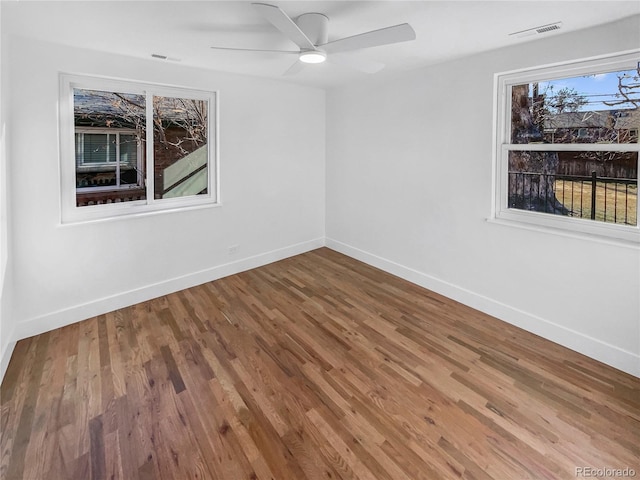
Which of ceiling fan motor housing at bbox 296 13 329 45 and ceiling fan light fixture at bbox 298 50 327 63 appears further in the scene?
ceiling fan light fixture at bbox 298 50 327 63

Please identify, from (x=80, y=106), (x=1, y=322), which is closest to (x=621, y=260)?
(x=1, y=322)

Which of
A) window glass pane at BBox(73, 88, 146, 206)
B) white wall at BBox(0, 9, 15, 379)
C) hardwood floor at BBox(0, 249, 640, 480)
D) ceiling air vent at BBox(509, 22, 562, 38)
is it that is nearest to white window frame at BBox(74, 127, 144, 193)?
window glass pane at BBox(73, 88, 146, 206)

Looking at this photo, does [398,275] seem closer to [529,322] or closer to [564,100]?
[529,322]

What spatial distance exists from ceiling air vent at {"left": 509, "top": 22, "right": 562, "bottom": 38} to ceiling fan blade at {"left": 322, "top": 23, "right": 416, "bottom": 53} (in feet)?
3.48

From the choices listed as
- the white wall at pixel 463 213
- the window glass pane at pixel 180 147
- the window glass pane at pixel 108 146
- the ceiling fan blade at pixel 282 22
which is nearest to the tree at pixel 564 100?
the white wall at pixel 463 213

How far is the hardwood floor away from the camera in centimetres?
168

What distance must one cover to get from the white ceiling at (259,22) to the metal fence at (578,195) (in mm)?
1085

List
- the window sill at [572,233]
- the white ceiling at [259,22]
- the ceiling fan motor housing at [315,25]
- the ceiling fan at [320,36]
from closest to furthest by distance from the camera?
the ceiling fan at [320,36] → the white ceiling at [259,22] → the ceiling fan motor housing at [315,25] → the window sill at [572,233]

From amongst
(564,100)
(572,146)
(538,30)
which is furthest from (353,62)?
(572,146)

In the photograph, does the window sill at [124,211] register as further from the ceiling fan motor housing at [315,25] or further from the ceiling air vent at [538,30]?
the ceiling air vent at [538,30]

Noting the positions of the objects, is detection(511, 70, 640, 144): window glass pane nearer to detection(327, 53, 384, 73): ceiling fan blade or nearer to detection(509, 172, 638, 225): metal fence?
detection(509, 172, 638, 225): metal fence

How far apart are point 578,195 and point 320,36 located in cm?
232

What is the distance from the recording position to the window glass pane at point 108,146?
3016 millimetres

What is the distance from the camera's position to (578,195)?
2660 mm
